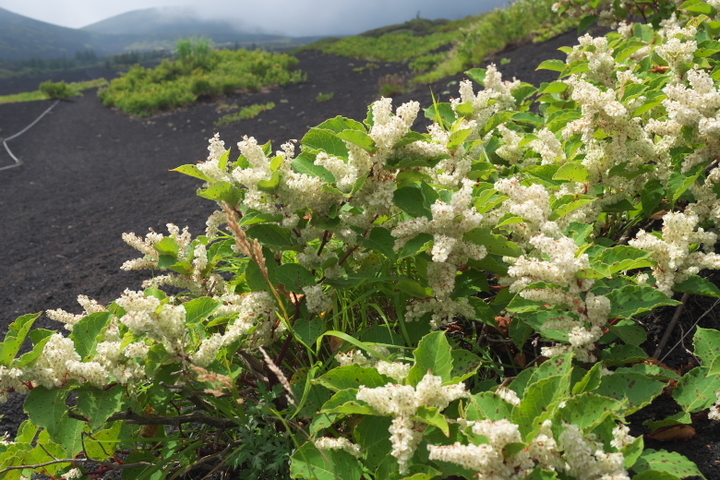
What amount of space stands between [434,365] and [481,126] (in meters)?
1.12

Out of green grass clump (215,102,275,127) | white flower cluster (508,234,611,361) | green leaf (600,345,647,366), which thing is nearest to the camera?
white flower cluster (508,234,611,361)

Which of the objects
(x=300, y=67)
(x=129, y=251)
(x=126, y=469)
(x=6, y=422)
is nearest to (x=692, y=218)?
(x=126, y=469)

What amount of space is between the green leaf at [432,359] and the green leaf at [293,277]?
0.39 meters

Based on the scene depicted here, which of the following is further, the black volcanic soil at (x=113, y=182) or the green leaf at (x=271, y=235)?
the black volcanic soil at (x=113, y=182)

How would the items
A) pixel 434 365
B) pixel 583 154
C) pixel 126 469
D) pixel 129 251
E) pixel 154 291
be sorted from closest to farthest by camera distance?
1. pixel 434 365
2. pixel 126 469
3. pixel 154 291
4. pixel 583 154
5. pixel 129 251

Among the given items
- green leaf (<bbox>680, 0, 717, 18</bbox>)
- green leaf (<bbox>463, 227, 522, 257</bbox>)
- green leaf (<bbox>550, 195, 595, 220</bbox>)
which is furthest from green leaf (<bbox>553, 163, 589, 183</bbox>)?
green leaf (<bbox>680, 0, 717, 18</bbox>)

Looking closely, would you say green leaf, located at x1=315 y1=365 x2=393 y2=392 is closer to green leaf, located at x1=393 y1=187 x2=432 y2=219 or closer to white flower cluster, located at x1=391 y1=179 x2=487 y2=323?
white flower cluster, located at x1=391 y1=179 x2=487 y2=323

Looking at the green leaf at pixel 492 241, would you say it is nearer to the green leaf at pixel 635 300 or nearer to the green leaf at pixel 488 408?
the green leaf at pixel 635 300

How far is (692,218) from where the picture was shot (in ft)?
4.04

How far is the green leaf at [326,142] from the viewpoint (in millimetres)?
1299

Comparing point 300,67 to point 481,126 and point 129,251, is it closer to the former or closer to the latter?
point 129,251

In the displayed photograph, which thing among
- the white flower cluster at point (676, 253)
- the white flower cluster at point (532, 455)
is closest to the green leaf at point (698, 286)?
the white flower cluster at point (676, 253)

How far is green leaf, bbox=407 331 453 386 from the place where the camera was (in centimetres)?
106

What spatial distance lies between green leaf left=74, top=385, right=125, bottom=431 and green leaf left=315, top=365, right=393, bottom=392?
489mm
